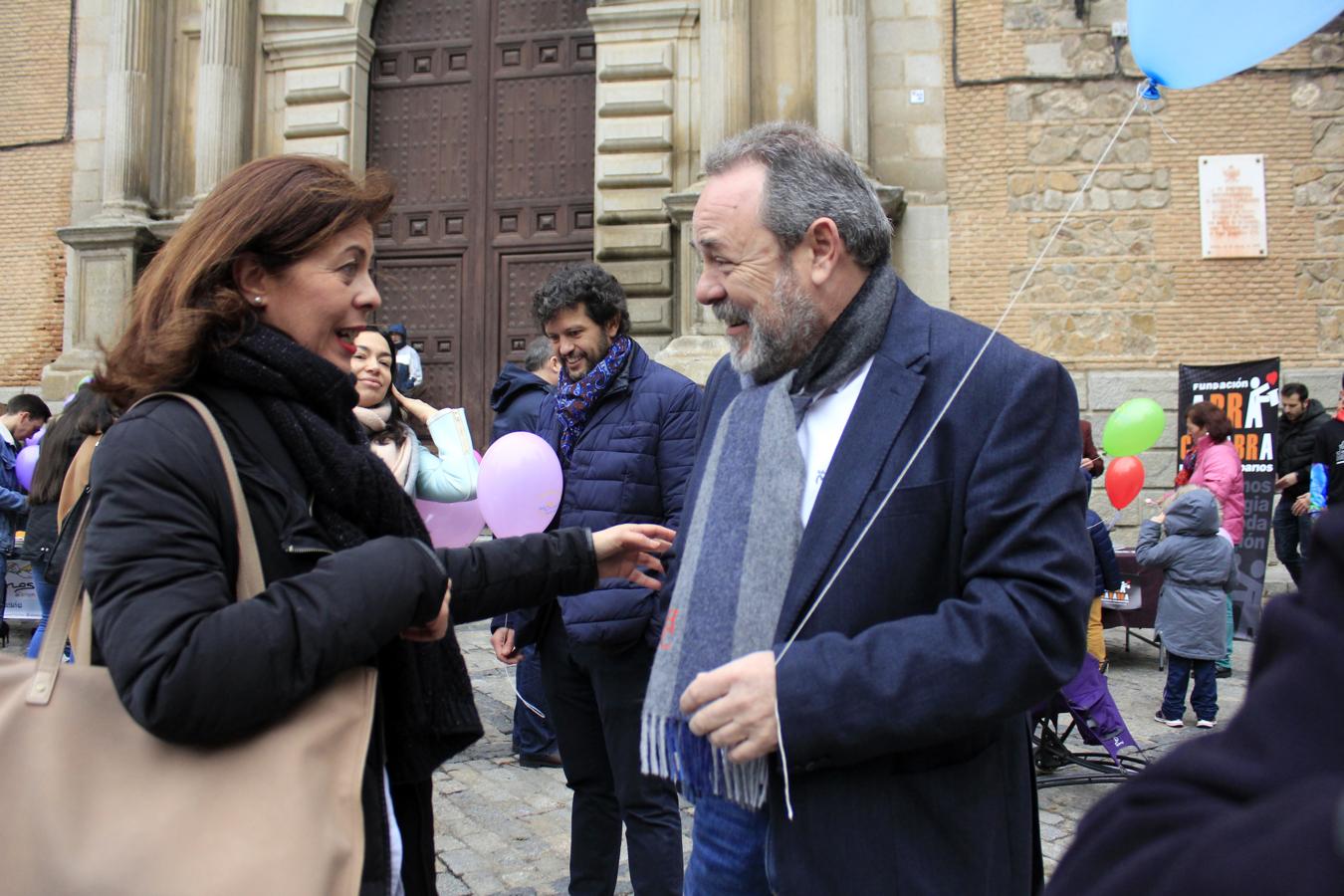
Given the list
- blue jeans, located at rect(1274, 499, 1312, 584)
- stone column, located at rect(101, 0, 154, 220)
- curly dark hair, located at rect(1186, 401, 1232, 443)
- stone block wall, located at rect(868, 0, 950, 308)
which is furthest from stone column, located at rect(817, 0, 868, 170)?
stone column, located at rect(101, 0, 154, 220)

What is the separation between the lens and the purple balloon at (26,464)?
770 centimetres

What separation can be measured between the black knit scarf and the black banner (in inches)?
318

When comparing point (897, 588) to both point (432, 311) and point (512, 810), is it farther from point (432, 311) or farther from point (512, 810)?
point (432, 311)

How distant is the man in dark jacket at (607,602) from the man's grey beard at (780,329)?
129 centimetres

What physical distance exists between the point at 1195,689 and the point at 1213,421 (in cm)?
225

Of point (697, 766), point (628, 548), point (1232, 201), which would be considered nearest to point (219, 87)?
point (1232, 201)

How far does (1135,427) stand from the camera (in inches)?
303

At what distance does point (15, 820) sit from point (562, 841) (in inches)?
126

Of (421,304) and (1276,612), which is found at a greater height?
(421,304)

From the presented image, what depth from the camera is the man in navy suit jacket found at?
1.59m

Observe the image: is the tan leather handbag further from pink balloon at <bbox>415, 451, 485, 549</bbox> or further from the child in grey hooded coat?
the child in grey hooded coat

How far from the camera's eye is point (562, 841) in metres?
4.28

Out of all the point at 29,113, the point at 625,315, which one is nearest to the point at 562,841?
the point at 625,315

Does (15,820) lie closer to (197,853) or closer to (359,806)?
(197,853)
